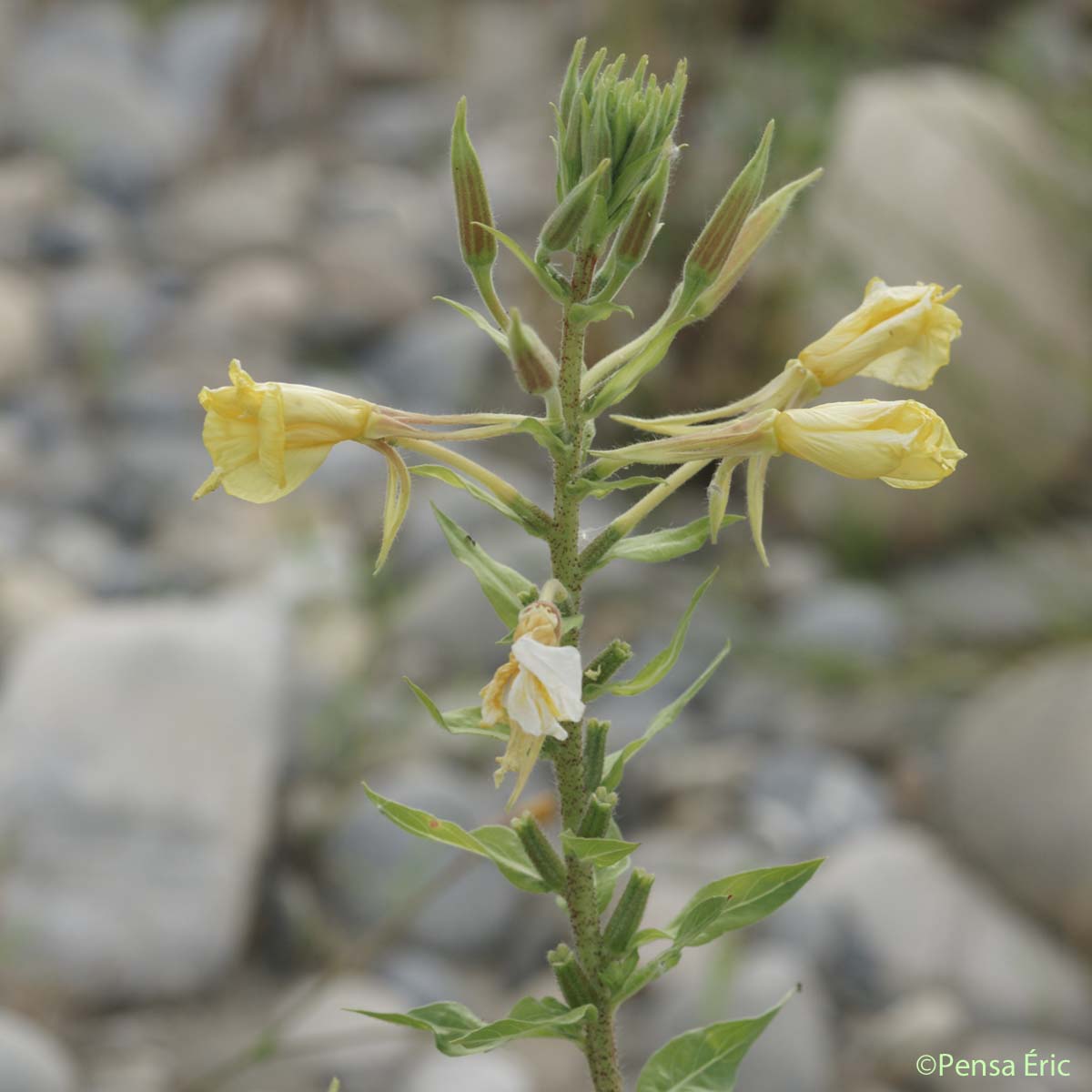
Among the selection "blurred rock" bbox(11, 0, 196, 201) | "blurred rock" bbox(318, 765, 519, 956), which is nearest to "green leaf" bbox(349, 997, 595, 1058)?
"blurred rock" bbox(318, 765, 519, 956)

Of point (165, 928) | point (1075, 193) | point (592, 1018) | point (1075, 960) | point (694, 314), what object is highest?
point (694, 314)

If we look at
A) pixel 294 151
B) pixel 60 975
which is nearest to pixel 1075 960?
pixel 60 975

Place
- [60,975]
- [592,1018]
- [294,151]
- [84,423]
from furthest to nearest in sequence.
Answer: [294,151] < [84,423] < [60,975] < [592,1018]

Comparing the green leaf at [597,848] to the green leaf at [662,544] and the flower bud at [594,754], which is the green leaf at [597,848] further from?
the green leaf at [662,544]

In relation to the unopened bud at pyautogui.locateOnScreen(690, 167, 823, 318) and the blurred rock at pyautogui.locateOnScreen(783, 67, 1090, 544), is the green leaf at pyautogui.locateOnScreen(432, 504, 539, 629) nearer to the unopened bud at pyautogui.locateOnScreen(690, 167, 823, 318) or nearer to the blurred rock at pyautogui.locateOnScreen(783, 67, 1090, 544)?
the unopened bud at pyautogui.locateOnScreen(690, 167, 823, 318)

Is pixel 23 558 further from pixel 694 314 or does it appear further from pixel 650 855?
pixel 694 314

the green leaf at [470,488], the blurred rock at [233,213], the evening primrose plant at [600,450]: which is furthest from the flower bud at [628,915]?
the blurred rock at [233,213]
